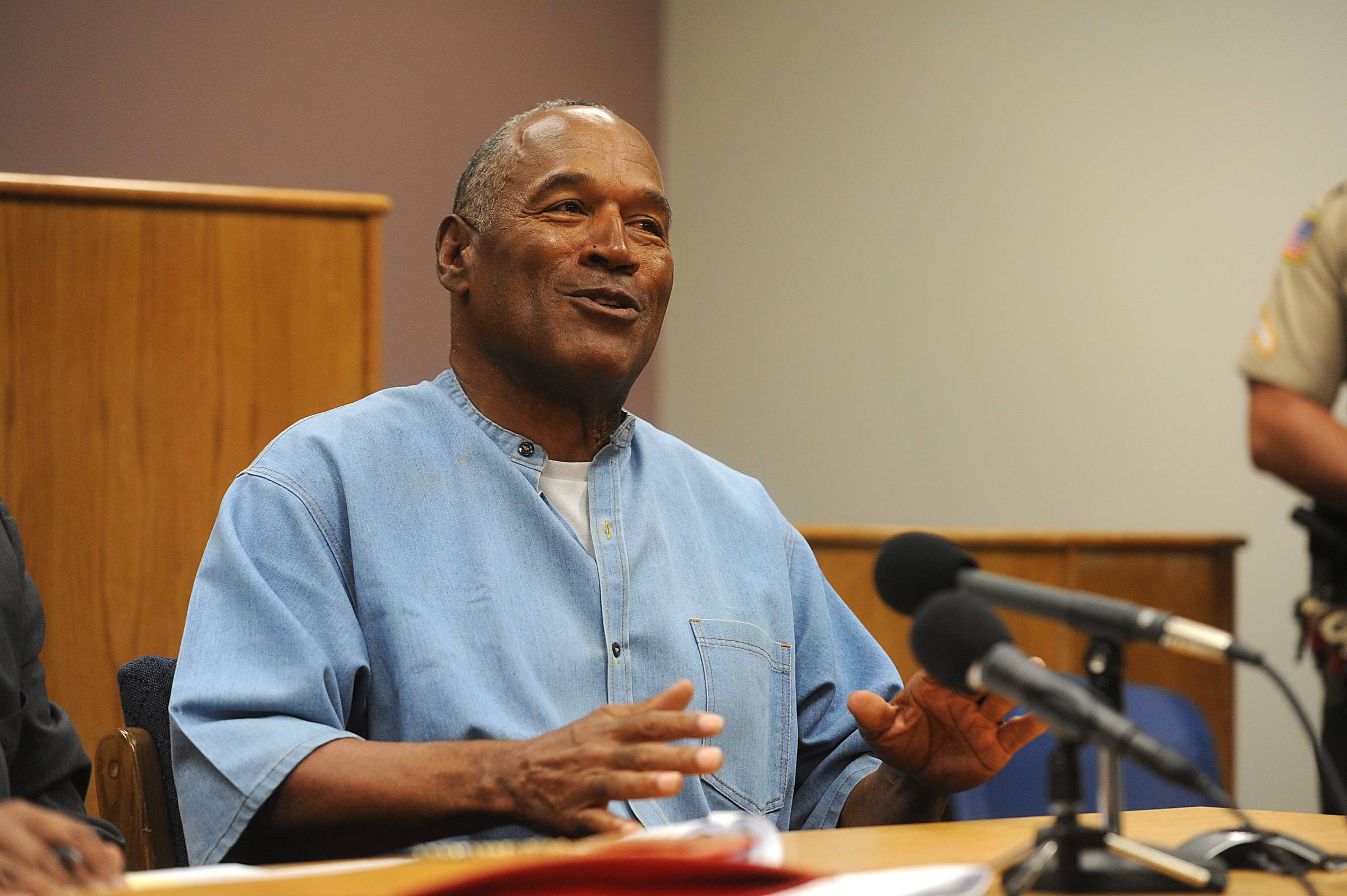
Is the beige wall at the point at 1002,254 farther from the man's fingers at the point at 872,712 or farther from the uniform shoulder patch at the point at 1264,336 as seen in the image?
the man's fingers at the point at 872,712

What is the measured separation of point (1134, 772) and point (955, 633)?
1732 mm

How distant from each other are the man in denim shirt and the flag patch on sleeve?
3.36 feet

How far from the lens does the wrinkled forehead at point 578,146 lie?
1775 millimetres

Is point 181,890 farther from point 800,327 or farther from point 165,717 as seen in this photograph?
point 800,327

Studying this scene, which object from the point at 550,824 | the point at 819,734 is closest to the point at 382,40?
the point at 819,734

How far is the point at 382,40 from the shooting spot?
14.5 feet

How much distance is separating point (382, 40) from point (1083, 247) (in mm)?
2408

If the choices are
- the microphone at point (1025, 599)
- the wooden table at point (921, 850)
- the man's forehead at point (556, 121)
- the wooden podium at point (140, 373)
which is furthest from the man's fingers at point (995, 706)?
the wooden podium at point (140, 373)

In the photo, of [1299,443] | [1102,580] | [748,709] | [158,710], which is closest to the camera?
[158,710]

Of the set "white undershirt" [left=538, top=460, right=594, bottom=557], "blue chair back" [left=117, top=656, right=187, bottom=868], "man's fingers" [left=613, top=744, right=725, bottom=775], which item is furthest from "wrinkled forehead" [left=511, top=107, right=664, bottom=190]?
"man's fingers" [left=613, top=744, right=725, bottom=775]

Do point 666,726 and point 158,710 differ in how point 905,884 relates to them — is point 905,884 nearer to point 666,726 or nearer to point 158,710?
point 666,726

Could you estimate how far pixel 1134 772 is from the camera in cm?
251

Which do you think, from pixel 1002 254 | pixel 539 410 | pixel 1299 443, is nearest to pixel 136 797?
pixel 539 410

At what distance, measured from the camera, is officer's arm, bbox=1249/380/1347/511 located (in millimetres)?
2068
